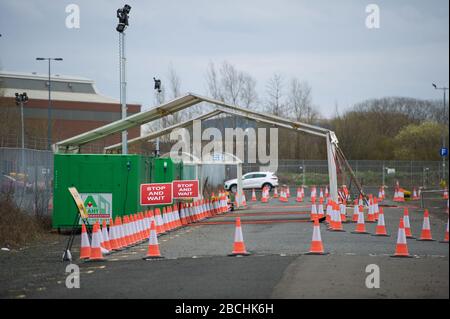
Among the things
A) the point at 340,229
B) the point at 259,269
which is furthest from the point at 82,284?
the point at 340,229

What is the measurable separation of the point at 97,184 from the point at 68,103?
214ft

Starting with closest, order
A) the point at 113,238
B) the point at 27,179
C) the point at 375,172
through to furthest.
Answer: the point at 113,238 → the point at 27,179 → the point at 375,172

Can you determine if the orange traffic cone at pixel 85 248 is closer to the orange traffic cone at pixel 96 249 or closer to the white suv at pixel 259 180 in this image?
the orange traffic cone at pixel 96 249

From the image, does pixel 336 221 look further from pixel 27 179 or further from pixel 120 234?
pixel 27 179

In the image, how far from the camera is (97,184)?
2280cm

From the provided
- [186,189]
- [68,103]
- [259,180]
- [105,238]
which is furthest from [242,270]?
[68,103]

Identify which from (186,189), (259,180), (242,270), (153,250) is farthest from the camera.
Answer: (259,180)

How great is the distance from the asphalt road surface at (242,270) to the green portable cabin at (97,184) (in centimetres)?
224

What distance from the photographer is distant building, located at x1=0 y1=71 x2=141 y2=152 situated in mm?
81688

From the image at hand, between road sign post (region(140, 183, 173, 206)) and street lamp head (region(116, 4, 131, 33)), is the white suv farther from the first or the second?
road sign post (region(140, 183, 173, 206))

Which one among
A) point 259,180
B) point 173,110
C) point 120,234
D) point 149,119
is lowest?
point 120,234

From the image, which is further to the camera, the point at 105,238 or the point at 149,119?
the point at 149,119
